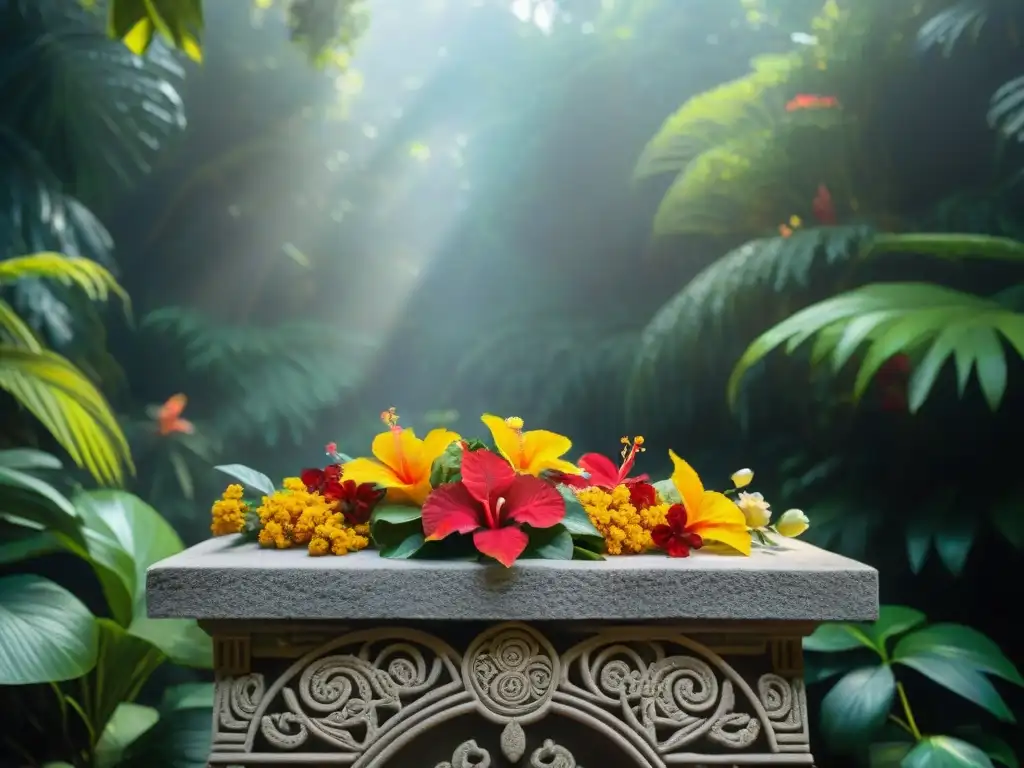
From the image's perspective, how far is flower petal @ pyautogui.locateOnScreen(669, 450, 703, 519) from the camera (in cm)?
67

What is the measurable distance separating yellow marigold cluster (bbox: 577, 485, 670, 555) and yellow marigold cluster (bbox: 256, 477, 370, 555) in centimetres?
22

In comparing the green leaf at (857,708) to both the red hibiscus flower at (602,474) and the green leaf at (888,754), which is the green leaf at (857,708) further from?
the red hibiscus flower at (602,474)

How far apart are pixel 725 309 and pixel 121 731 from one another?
1.39 metres

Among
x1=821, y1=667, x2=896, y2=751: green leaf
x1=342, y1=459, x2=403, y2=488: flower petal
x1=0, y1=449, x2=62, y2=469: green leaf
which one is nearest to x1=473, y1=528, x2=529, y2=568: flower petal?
x1=342, y1=459, x2=403, y2=488: flower petal

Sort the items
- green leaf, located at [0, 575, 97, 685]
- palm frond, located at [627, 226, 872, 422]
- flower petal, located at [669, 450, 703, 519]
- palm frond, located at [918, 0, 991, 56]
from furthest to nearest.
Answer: palm frond, located at [627, 226, 872, 422] < palm frond, located at [918, 0, 991, 56] < green leaf, located at [0, 575, 97, 685] < flower petal, located at [669, 450, 703, 519]

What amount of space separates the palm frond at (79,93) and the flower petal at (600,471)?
1496 mm

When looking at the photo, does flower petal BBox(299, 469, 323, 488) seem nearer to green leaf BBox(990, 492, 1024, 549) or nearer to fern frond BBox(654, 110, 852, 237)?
green leaf BBox(990, 492, 1024, 549)

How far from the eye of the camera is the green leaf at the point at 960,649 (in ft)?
3.10

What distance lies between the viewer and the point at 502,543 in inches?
22.5

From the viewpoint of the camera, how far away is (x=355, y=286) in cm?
234

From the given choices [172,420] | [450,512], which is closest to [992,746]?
[450,512]

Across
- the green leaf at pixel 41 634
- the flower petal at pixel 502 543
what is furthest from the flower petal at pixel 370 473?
the green leaf at pixel 41 634

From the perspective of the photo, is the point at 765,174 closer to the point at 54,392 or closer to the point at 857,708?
the point at 857,708

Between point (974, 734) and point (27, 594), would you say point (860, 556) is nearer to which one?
point (974, 734)
